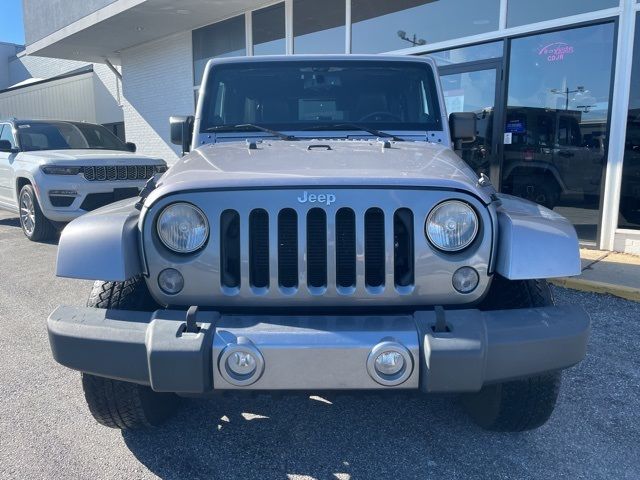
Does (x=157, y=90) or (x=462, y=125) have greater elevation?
(x=157, y=90)

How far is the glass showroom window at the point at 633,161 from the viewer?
5.93 m

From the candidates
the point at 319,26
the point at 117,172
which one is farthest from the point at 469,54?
the point at 117,172

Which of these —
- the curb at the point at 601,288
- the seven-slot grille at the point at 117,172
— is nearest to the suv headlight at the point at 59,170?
the seven-slot grille at the point at 117,172

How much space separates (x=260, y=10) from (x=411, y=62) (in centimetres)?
790

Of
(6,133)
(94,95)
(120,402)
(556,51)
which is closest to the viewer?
(120,402)

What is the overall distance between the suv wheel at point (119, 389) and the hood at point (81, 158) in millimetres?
5259

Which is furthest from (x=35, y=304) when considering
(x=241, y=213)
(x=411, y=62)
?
(x=411, y=62)

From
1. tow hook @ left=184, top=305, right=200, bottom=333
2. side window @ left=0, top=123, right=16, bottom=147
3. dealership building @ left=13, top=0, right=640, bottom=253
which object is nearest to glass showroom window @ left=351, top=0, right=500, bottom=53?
dealership building @ left=13, top=0, right=640, bottom=253

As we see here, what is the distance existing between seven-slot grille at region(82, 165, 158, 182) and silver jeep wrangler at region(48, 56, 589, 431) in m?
5.00

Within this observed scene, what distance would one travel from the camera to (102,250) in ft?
6.97

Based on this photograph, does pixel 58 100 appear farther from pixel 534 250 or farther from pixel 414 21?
pixel 534 250

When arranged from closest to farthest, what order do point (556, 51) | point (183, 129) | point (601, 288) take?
point (183, 129) < point (601, 288) < point (556, 51)

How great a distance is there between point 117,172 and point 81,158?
48 cm

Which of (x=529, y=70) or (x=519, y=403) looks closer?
(x=519, y=403)
